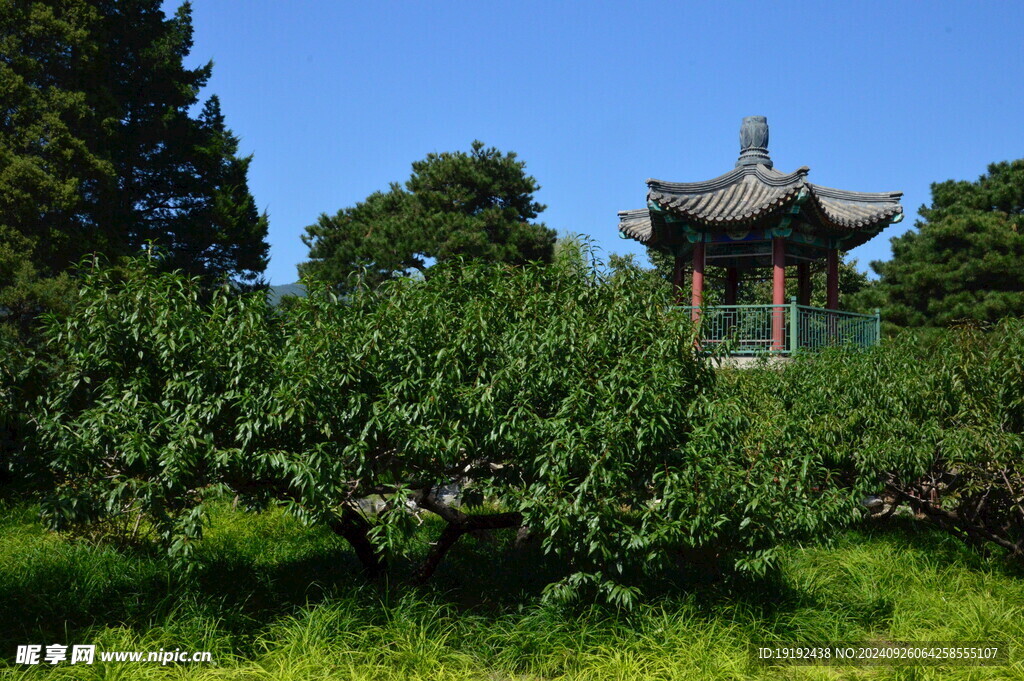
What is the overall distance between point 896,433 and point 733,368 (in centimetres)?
171

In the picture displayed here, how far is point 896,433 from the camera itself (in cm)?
827

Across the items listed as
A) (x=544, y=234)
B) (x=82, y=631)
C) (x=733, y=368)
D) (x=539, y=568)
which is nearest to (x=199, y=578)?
(x=82, y=631)

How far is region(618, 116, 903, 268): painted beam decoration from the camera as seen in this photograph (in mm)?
12688

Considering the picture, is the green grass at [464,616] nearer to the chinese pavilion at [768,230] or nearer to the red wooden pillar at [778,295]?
the red wooden pillar at [778,295]

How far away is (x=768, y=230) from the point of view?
13.2 meters

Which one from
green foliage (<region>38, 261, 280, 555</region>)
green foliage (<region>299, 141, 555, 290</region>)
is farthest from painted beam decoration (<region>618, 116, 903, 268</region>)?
green foliage (<region>299, 141, 555, 290</region>)

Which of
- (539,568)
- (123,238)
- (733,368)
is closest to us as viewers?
(539,568)

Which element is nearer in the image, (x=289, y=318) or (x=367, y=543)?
(x=289, y=318)

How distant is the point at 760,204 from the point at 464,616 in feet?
28.1

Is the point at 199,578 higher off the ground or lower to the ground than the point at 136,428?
lower

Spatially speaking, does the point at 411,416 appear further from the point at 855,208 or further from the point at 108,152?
the point at 108,152

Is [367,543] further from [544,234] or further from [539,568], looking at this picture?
[544,234]

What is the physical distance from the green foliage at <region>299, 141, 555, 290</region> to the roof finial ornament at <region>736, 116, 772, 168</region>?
32.3 feet

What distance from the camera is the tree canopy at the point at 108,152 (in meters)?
15.5
